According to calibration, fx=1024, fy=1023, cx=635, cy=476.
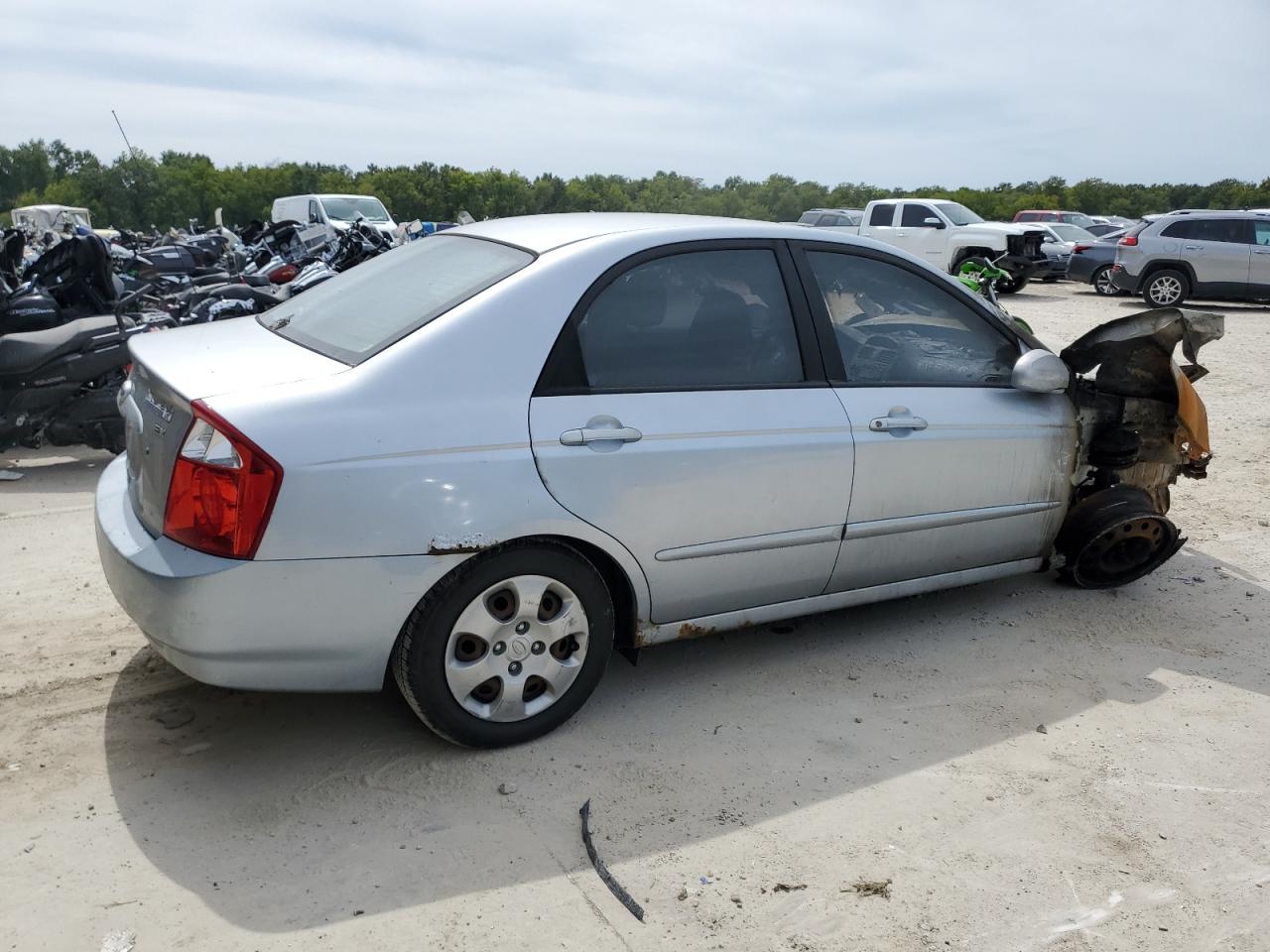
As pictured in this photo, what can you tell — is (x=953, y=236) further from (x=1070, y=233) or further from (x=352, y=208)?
(x=352, y=208)

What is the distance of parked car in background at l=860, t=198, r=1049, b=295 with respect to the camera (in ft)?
67.1

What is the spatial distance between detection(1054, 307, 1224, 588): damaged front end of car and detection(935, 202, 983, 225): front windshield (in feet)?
58.1

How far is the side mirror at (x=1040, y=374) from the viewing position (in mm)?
4113

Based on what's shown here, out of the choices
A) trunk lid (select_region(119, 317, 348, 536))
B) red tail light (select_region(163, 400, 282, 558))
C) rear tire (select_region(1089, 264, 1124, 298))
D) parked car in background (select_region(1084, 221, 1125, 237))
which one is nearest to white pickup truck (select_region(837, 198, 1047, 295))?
rear tire (select_region(1089, 264, 1124, 298))

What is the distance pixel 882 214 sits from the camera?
22.1 meters

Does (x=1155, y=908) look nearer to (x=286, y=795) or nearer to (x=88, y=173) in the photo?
(x=286, y=795)

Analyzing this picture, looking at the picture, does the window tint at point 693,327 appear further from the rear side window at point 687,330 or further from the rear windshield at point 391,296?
the rear windshield at point 391,296

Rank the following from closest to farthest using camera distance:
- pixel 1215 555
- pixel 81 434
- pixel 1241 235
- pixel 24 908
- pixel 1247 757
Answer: pixel 24 908
pixel 1247 757
pixel 1215 555
pixel 81 434
pixel 1241 235

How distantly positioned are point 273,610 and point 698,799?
4.45ft

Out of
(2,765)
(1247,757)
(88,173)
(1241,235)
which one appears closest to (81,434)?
(2,765)

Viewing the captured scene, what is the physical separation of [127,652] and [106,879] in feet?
4.67

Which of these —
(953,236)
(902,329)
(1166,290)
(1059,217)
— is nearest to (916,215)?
(953,236)

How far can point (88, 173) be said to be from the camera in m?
71.8

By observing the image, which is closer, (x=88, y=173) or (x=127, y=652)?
(x=127, y=652)
